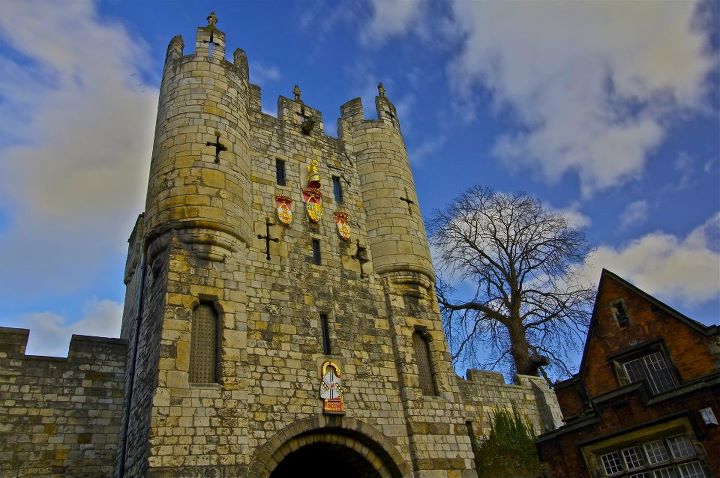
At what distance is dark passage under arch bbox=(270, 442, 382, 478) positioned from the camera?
1237 centimetres

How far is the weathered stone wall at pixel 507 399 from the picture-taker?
16.6m

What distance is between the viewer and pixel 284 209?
14172mm

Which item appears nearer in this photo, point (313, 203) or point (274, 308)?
point (274, 308)

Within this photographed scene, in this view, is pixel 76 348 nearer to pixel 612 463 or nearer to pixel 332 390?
pixel 332 390

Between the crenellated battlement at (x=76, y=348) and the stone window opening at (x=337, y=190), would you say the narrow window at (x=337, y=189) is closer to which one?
the stone window opening at (x=337, y=190)

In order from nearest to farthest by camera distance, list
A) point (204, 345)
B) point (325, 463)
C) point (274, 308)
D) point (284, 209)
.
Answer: point (204, 345), point (274, 308), point (325, 463), point (284, 209)

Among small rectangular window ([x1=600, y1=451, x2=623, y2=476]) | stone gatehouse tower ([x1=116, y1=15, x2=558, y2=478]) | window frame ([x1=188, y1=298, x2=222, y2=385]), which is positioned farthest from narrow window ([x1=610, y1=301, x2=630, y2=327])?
window frame ([x1=188, y1=298, x2=222, y2=385])

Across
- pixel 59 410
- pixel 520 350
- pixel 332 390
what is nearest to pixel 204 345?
pixel 332 390

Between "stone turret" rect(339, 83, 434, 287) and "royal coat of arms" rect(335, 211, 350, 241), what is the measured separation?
0.79 meters

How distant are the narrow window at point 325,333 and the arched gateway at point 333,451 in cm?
163

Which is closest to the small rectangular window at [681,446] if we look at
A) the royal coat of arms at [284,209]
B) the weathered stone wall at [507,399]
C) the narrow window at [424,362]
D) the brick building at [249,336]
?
the brick building at [249,336]

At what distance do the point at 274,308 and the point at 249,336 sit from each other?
101 cm

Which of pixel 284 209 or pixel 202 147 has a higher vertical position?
pixel 202 147

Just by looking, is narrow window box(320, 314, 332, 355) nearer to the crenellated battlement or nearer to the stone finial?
the crenellated battlement
